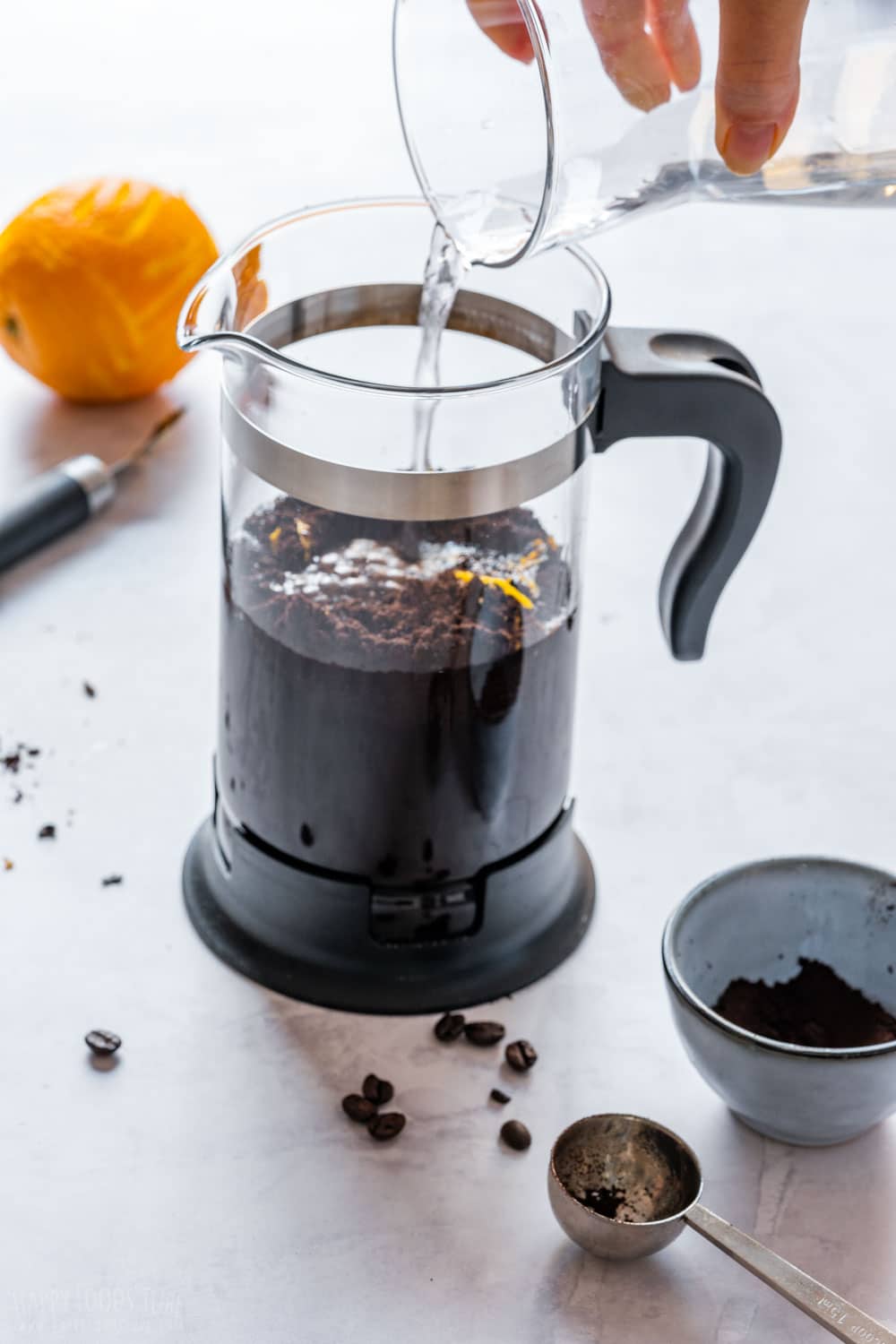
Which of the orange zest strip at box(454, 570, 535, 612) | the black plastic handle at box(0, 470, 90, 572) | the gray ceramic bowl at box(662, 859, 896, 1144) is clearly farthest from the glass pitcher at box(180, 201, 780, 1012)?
the black plastic handle at box(0, 470, 90, 572)

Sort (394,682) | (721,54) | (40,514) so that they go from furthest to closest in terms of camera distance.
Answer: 1. (40,514)
2. (394,682)
3. (721,54)

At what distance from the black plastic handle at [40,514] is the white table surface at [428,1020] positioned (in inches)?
0.6

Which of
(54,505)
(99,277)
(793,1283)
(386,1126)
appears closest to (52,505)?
(54,505)

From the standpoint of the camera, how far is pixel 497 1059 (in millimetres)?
846

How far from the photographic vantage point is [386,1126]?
796 mm

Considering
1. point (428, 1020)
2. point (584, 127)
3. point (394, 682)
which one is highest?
point (584, 127)

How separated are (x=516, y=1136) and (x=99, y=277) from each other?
2.20 feet

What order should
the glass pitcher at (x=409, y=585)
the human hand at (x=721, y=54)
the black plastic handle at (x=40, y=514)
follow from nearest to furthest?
the human hand at (x=721, y=54) < the glass pitcher at (x=409, y=585) < the black plastic handle at (x=40, y=514)

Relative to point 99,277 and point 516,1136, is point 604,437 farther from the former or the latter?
point 99,277

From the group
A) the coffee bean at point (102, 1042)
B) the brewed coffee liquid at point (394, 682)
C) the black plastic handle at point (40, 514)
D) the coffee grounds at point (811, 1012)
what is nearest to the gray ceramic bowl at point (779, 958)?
the coffee grounds at point (811, 1012)

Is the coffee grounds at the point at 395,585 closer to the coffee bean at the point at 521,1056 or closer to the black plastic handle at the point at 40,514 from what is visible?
the coffee bean at the point at 521,1056

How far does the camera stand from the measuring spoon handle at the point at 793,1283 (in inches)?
26.7

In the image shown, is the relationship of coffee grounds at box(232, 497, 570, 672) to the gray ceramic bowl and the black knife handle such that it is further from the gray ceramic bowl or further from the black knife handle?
the black knife handle

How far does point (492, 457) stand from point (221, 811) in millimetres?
238
